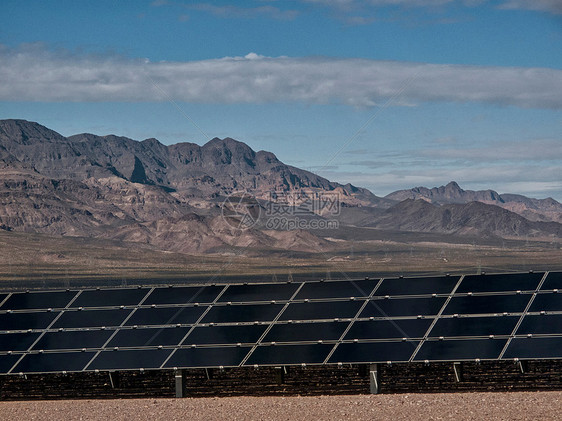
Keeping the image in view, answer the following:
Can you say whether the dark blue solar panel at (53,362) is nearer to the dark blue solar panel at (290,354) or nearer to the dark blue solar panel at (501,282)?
the dark blue solar panel at (290,354)

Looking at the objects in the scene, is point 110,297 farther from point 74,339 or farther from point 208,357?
point 208,357

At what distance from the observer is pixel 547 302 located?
23625 mm

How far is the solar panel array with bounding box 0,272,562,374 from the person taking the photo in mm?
22812

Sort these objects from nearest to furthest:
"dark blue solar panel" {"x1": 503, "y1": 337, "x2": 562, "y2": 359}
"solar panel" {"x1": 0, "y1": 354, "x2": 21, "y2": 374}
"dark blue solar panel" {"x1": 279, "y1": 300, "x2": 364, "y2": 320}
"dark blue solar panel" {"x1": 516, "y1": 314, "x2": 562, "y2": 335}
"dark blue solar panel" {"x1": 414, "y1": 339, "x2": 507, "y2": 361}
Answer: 1. "dark blue solar panel" {"x1": 503, "y1": 337, "x2": 562, "y2": 359}
2. "dark blue solar panel" {"x1": 414, "y1": 339, "x2": 507, "y2": 361}
3. "dark blue solar panel" {"x1": 516, "y1": 314, "x2": 562, "y2": 335}
4. "dark blue solar panel" {"x1": 279, "y1": 300, "x2": 364, "y2": 320}
5. "solar panel" {"x1": 0, "y1": 354, "x2": 21, "y2": 374}

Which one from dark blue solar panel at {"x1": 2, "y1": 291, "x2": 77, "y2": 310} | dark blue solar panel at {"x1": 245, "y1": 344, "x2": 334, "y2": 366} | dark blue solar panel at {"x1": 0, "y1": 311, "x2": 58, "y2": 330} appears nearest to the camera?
dark blue solar panel at {"x1": 245, "y1": 344, "x2": 334, "y2": 366}

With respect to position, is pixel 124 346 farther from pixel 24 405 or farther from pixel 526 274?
pixel 526 274

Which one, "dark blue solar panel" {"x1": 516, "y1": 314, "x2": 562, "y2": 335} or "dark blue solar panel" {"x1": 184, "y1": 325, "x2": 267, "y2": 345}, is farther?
"dark blue solar panel" {"x1": 184, "y1": 325, "x2": 267, "y2": 345}

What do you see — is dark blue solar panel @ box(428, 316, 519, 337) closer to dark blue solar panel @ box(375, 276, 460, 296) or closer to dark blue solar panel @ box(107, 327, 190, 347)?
dark blue solar panel @ box(375, 276, 460, 296)

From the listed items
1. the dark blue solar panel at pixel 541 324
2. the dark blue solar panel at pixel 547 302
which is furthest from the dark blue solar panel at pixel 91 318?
the dark blue solar panel at pixel 547 302

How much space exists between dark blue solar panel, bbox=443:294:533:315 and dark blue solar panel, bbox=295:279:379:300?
2.61 m

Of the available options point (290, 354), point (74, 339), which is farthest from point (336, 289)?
point (74, 339)

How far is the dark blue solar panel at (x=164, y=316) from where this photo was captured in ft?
83.6

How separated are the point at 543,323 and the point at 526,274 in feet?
8.05

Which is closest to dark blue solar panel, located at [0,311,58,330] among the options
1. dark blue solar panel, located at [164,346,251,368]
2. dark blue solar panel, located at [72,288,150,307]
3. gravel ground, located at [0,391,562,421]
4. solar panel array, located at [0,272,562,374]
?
solar panel array, located at [0,272,562,374]
